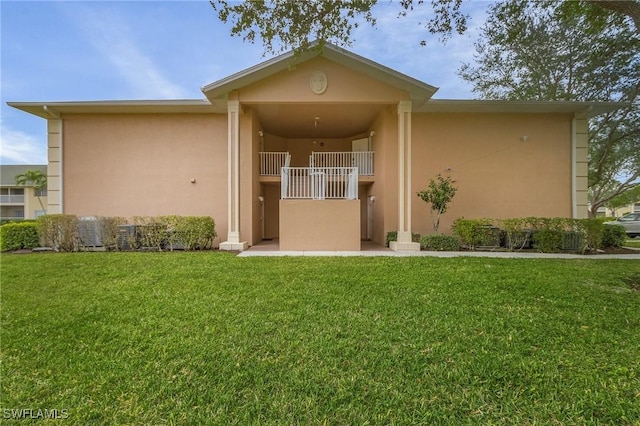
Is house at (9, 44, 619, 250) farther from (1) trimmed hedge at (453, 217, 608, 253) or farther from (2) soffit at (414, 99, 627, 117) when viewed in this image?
(1) trimmed hedge at (453, 217, 608, 253)

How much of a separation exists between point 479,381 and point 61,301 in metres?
5.81

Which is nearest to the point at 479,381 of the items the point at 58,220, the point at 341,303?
the point at 341,303

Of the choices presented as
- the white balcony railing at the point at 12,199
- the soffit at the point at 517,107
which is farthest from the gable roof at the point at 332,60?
the white balcony railing at the point at 12,199

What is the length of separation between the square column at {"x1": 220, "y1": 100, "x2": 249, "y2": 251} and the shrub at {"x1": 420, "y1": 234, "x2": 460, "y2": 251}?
6032 mm

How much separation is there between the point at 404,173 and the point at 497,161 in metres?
4.06

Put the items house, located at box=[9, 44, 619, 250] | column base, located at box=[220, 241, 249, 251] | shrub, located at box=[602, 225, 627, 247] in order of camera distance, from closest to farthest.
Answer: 1. column base, located at box=[220, 241, 249, 251]
2. shrub, located at box=[602, 225, 627, 247]
3. house, located at box=[9, 44, 619, 250]

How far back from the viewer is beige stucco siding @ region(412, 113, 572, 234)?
11375 millimetres

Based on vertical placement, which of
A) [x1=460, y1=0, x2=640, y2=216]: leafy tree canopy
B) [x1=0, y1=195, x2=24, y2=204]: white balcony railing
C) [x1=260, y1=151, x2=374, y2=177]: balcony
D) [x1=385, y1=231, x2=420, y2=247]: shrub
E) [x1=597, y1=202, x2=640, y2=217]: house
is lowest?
[x1=385, y1=231, x2=420, y2=247]: shrub

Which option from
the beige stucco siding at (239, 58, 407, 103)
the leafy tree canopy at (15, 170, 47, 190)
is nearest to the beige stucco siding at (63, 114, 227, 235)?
the beige stucco siding at (239, 58, 407, 103)

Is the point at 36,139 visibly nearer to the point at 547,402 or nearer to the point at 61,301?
the point at 61,301

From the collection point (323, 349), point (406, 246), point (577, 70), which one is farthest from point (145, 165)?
point (577, 70)

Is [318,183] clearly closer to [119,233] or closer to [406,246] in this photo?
[406,246]

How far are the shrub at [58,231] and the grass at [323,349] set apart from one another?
3766mm

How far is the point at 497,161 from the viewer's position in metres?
11.4
